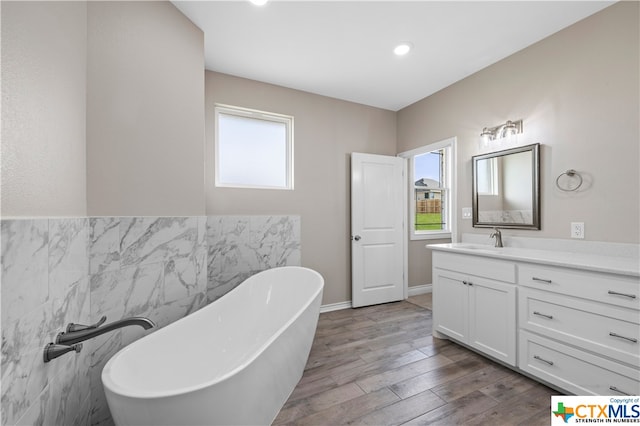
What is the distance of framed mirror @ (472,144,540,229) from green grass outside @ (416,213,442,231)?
143 centimetres

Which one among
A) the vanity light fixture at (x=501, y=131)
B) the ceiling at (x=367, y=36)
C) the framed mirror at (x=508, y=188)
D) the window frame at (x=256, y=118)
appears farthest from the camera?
the window frame at (x=256, y=118)

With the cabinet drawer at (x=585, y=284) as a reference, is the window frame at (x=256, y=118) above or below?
above

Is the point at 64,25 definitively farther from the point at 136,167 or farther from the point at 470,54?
the point at 470,54

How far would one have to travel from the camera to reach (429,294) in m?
4.07

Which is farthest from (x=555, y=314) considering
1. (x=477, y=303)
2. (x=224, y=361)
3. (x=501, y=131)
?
(x=224, y=361)

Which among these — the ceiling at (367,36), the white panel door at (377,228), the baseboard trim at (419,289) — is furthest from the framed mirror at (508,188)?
the baseboard trim at (419,289)

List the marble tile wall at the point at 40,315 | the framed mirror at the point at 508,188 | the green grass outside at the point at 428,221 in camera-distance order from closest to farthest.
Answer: the marble tile wall at the point at 40,315
the framed mirror at the point at 508,188
the green grass outside at the point at 428,221

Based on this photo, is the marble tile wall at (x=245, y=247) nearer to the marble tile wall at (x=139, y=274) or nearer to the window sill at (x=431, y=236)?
the marble tile wall at (x=139, y=274)

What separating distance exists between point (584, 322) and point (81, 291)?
9.14 feet

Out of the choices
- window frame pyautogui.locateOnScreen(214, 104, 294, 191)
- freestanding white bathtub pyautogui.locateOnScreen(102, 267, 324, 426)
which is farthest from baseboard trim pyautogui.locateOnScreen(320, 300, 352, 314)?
window frame pyautogui.locateOnScreen(214, 104, 294, 191)

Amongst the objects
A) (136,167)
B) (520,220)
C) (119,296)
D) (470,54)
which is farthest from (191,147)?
(520,220)

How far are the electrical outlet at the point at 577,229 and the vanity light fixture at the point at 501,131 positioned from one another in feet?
3.03

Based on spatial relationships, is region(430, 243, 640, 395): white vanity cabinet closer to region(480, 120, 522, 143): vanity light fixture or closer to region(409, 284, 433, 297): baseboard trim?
region(480, 120, 522, 143): vanity light fixture

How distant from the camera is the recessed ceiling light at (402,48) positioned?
7.91 ft
